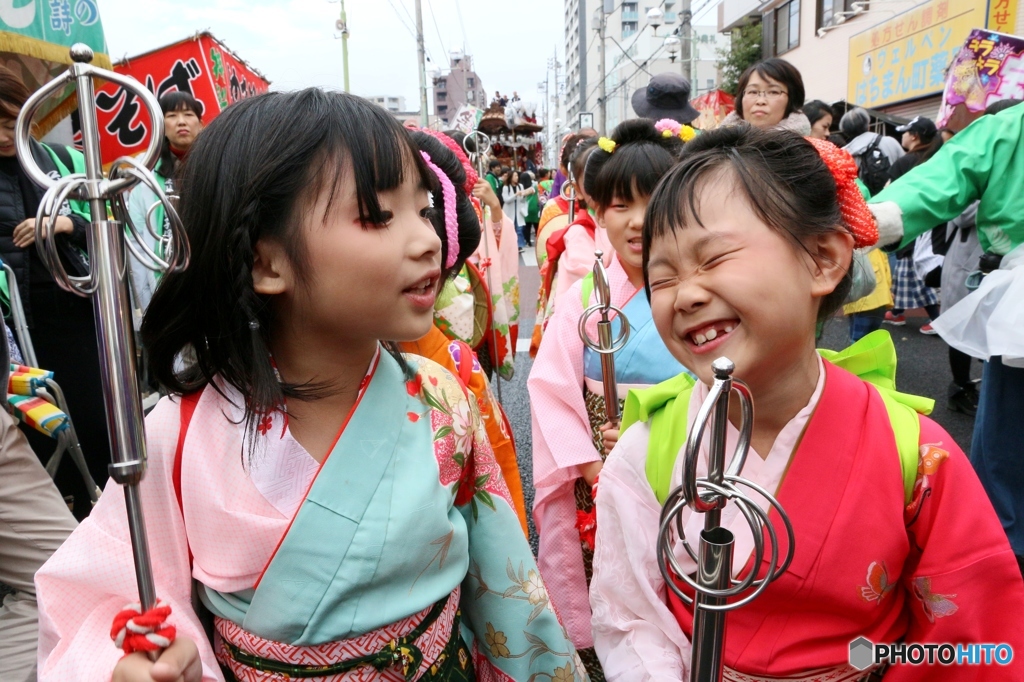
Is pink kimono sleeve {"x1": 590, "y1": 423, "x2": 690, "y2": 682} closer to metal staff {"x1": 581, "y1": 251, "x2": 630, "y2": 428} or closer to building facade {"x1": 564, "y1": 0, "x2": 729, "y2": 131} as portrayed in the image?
metal staff {"x1": 581, "y1": 251, "x2": 630, "y2": 428}

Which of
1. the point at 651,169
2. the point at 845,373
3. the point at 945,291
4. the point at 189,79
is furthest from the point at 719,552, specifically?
the point at 189,79

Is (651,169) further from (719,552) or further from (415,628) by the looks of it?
(719,552)

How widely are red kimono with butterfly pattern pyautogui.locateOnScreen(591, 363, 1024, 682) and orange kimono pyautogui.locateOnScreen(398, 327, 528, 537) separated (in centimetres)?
43

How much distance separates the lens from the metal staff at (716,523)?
2.32ft

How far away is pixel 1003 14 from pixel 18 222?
1287cm

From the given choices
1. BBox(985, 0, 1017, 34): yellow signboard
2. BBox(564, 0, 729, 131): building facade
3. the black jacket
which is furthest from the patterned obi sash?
BBox(564, 0, 729, 131): building facade

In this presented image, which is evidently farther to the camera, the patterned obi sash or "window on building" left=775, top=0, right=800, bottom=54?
"window on building" left=775, top=0, right=800, bottom=54

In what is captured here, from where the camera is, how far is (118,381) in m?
0.83

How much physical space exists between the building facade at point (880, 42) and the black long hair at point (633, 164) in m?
7.35

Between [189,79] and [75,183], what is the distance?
601cm

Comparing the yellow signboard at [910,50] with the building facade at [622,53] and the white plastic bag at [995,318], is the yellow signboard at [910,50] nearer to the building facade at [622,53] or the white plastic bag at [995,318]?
the white plastic bag at [995,318]

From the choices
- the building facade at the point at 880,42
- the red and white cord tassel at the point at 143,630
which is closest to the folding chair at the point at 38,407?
the red and white cord tassel at the point at 143,630

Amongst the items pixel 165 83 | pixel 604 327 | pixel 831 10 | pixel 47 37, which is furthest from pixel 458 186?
pixel 831 10

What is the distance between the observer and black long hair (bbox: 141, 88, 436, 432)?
3.96ft
